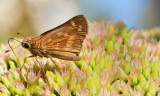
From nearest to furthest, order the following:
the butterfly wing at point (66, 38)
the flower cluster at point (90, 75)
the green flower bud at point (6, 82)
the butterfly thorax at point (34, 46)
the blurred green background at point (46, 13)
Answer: the flower cluster at point (90, 75) → the green flower bud at point (6, 82) → the butterfly thorax at point (34, 46) → the butterfly wing at point (66, 38) → the blurred green background at point (46, 13)

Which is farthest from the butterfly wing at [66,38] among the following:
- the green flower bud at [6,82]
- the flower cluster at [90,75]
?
the green flower bud at [6,82]

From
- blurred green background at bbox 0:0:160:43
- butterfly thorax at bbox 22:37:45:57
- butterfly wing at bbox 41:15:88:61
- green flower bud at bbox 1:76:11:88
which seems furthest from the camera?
blurred green background at bbox 0:0:160:43

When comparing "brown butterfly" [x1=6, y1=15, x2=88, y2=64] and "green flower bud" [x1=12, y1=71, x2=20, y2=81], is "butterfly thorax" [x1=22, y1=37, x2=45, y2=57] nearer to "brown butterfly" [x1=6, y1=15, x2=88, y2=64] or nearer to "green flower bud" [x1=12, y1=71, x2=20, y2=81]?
"brown butterfly" [x1=6, y1=15, x2=88, y2=64]

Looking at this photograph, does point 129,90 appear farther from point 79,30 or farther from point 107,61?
point 79,30

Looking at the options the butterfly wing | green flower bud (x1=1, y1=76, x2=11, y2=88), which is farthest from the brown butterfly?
green flower bud (x1=1, y1=76, x2=11, y2=88)

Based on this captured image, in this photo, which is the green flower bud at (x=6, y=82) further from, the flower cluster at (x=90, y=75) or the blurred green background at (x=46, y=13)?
the blurred green background at (x=46, y=13)

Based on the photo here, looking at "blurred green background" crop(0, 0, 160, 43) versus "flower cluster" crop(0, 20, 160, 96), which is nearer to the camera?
"flower cluster" crop(0, 20, 160, 96)

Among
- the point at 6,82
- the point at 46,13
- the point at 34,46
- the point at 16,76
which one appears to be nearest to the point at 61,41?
the point at 34,46
